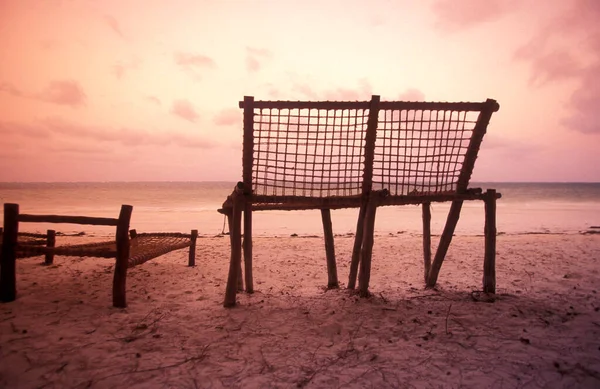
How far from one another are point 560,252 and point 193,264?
29.5 ft

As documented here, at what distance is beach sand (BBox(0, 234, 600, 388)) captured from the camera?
2855mm

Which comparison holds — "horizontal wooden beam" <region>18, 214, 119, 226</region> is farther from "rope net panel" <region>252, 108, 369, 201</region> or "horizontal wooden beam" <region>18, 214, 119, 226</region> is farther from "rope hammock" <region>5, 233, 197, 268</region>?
"rope net panel" <region>252, 108, 369, 201</region>

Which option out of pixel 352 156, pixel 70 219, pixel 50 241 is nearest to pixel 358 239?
pixel 352 156

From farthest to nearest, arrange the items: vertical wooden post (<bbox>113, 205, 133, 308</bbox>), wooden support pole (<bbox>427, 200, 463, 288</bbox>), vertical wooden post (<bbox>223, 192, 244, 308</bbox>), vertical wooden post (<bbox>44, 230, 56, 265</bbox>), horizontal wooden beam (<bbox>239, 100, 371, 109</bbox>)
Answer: vertical wooden post (<bbox>44, 230, 56, 265</bbox>) → wooden support pole (<bbox>427, 200, 463, 288</bbox>) → vertical wooden post (<bbox>113, 205, 133, 308</bbox>) → vertical wooden post (<bbox>223, 192, 244, 308</bbox>) → horizontal wooden beam (<bbox>239, 100, 371, 109</bbox>)

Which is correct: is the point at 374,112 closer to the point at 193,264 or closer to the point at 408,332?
the point at 408,332

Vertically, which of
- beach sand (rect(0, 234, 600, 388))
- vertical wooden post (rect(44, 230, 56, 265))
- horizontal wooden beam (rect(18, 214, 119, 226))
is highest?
horizontal wooden beam (rect(18, 214, 119, 226))

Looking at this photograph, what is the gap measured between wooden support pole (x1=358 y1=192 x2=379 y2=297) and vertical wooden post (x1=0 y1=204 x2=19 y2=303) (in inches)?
192

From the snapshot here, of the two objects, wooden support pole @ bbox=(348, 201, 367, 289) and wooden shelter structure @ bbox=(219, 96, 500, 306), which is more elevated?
wooden shelter structure @ bbox=(219, 96, 500, 306)

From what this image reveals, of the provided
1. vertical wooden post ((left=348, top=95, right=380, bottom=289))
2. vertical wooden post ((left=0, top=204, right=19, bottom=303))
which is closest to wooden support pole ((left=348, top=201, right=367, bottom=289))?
vertical wooden post ((left=348, top=95, right=380, bottom=289))

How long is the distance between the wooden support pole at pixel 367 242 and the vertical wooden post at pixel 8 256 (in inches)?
192

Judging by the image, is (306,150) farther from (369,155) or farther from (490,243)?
(490,243)

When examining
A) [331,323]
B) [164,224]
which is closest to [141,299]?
[331,323]

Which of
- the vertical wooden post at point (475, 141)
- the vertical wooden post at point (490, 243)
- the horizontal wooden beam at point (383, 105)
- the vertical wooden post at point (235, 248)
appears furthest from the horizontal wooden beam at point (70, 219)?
the vertical wooden post at point (490, 243)

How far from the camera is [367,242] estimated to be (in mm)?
4539
